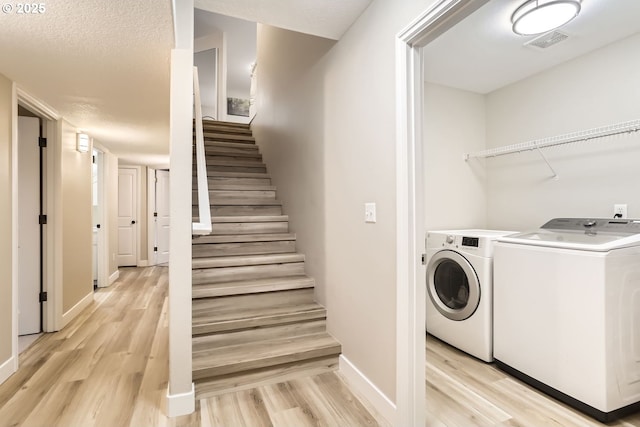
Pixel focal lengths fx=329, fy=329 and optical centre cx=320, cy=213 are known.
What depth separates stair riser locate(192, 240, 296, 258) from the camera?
Result: 9.25ft

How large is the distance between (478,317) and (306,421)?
1.39 metres

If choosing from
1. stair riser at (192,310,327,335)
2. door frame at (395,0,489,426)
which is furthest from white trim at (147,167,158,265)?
door frame at (395,0,489,426)

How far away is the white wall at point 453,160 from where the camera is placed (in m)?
3.04

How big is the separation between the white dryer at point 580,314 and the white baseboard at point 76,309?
12.5ft

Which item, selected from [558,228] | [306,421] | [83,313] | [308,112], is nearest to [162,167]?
[83,313]

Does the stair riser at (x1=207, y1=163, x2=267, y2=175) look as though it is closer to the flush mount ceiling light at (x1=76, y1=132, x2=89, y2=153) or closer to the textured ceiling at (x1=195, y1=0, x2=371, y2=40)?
the flush mount ceiling light at (x1=76, y1=132, x2=89, y2=153)

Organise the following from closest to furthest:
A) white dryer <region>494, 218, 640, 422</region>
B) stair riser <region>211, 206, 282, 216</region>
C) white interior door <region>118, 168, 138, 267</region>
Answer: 1. white dryer <region>494, 218, 640, 422</region>
2. stair riser <region>211, 206, 282, 216</region>
3. white interior door <region>118, 168, 138, 267</region>

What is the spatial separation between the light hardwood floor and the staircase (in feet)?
0.38

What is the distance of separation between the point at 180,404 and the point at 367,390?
101 centimetres

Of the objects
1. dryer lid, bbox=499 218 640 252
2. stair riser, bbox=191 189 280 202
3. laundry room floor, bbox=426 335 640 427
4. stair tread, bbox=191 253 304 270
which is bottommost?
laundry room floor, bbox=426 335 640 427

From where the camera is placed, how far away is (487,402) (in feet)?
6.06

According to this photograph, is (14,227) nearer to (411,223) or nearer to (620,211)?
(411,223)

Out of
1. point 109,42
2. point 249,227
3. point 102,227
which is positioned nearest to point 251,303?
point 249,227

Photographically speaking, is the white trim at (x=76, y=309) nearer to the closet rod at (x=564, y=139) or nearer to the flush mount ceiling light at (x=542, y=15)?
the closet rod at (x=564, y=139)
